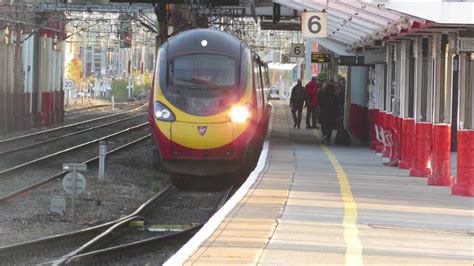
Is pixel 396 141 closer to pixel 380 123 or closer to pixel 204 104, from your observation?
pixel 380 123

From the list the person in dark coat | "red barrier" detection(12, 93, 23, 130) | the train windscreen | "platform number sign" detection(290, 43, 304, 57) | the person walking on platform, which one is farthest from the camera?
"platform number sign" detection(290, 43, 304, 57)

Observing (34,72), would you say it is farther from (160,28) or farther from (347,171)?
(347,171)

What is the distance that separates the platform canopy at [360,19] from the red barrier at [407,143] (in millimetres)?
1884

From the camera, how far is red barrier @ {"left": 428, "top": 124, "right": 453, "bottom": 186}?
14406 mm

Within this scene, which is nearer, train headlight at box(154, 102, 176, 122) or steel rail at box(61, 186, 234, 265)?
steel rail at box(61, 186, 234, 265)

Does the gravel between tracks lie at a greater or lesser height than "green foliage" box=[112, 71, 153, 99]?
lesser

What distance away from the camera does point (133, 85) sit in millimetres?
86500

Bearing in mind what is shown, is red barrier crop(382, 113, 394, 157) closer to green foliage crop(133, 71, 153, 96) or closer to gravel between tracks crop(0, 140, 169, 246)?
gravel between tracks crop(0, 140, 169, 246)

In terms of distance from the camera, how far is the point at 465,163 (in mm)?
13047

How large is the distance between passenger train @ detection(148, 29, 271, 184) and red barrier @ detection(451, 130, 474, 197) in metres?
4.74

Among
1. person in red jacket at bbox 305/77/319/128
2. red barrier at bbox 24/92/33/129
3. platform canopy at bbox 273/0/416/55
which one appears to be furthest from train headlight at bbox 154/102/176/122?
red barrier at bbox 24/92/33/129

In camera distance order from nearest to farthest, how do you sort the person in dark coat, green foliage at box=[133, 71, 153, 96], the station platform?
the station platform → the person in dark coat → green foliage at box=[133, 71, 153, 96]

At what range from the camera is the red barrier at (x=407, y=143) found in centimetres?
1692

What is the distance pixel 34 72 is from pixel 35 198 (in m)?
22.8
